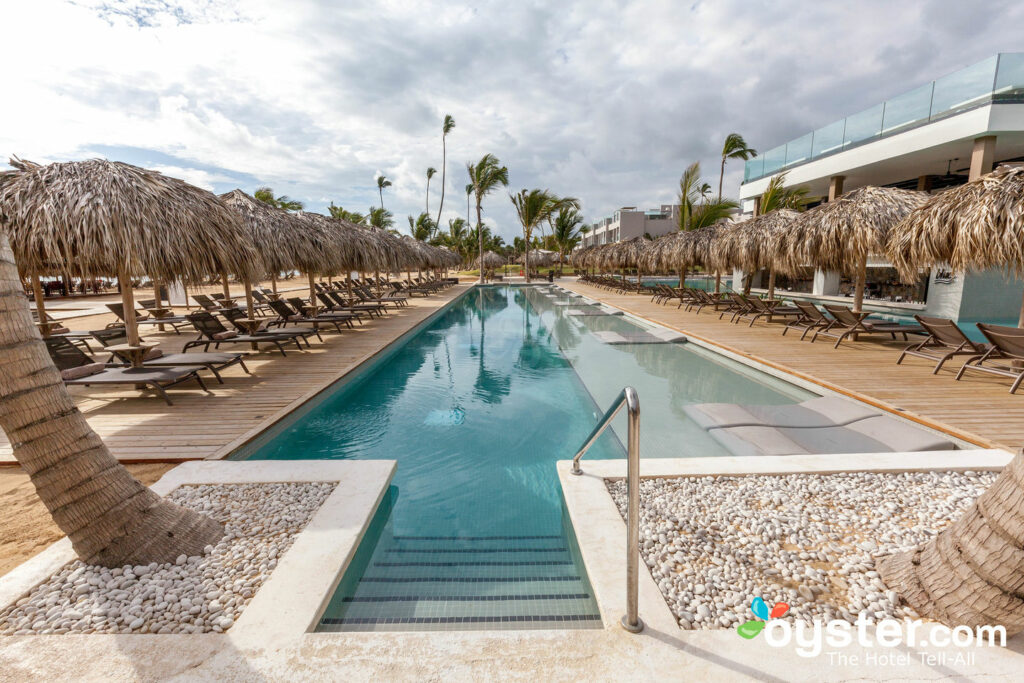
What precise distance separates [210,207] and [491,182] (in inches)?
933

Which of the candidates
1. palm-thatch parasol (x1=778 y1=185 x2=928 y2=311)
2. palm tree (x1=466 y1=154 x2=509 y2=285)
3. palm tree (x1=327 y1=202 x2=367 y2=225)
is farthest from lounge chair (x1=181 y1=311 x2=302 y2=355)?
palm tree (x1=327 y1=202 x2=367 y2=225)

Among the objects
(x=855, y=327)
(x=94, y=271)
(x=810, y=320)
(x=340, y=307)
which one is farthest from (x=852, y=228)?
(x=94, y=271)

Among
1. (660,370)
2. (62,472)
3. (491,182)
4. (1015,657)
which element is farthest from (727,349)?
(491,182)

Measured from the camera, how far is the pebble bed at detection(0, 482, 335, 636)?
191 cm

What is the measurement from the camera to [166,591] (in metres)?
2.10

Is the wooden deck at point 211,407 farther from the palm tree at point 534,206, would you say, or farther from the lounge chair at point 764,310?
the palm tree at point 534,206

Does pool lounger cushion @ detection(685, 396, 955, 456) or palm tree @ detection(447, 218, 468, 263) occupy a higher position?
palm tree @ detection(447, 218, 468, 263)

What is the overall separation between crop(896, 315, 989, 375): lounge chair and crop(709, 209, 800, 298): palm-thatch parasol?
4.26m

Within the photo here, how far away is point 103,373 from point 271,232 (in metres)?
4.88

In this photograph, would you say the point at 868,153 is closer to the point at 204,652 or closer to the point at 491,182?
the point at 204,652

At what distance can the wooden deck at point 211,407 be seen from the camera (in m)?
3.88

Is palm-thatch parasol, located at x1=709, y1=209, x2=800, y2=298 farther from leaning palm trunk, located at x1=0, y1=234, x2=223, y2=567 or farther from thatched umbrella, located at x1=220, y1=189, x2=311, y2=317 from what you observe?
leaning palm trunk, located at x1=0, y1=234, x2=223, y2=567

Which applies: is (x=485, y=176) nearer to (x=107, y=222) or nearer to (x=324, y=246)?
(x=324, y=246)

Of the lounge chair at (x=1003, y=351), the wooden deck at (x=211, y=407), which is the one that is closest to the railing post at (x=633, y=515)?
the wooden deck at (x=211, y=407)
